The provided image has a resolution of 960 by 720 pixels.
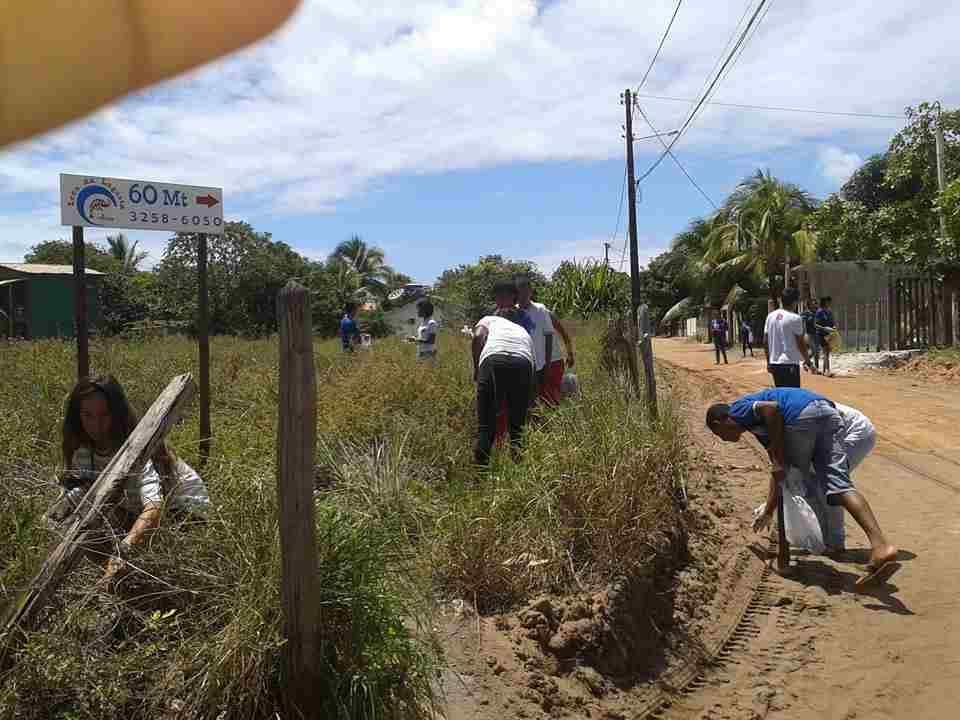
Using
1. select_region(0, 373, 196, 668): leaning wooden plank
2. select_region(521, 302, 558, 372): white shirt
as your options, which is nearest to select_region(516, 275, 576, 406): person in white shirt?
select_region(521, 302, 558, 372): white shirt

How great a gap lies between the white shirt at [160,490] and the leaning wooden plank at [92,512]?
0.07m

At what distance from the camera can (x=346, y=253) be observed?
2007 inches

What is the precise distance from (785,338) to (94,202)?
6317 mm

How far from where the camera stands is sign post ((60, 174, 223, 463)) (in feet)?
16.9

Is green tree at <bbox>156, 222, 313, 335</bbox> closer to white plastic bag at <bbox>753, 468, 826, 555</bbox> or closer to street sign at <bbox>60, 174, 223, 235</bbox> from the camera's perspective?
street sign at <bbox>60, 174, 223, 235</bbox>

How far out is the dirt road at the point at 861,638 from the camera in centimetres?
386

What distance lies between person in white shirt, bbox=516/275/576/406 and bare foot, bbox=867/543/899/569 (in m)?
2.83

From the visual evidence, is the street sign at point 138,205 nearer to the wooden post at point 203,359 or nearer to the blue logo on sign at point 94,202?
the blue logo on sign at point 94,202

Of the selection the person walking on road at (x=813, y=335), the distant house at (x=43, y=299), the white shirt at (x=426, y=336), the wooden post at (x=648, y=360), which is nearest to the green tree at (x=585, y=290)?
the person walking on road at (x=813, y=335)

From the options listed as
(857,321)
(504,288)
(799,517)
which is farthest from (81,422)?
(857,321)

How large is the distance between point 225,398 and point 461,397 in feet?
7.50

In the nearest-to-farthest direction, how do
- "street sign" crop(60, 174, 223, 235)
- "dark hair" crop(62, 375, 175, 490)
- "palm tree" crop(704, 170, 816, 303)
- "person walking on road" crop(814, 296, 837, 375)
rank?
"dark hair" crop(62, 375, 175, 490) < "street sign" crop(60, 174, 223, 235) < "person walking on road" crop(814, 296, 837, 375) < "palm tree" crop(704, 170, 816, 303)

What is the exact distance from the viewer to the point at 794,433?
17.4 ft

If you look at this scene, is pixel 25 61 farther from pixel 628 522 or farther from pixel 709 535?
pixel 709 535
